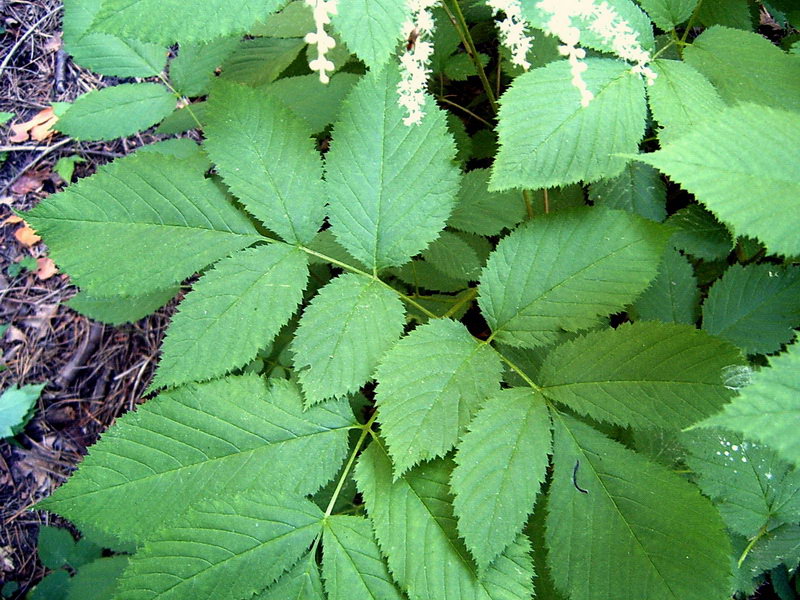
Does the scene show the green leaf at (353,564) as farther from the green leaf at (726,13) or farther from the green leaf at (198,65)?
the green leaf at (726,13)

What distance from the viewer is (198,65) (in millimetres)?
1862

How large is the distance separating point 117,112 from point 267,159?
83 cm

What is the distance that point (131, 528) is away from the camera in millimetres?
1233

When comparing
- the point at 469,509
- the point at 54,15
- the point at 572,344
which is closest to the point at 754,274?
the point at 572,344

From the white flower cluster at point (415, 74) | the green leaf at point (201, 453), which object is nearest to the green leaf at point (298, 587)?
the green leaf at point (201, 453)

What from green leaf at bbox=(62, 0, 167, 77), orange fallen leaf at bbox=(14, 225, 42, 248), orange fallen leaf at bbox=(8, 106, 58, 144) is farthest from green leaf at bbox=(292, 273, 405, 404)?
orange fallen leaf at bbox=(8, 106, 58, 144)

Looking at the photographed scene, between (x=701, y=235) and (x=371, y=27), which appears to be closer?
(x=371, y=27)

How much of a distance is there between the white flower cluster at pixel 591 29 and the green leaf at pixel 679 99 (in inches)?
1.3

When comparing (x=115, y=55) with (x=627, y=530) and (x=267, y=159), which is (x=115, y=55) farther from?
(x=627, y=530)

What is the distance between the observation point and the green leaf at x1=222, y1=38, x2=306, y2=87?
194 centimetres

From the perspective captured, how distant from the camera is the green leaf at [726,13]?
5.43 ft

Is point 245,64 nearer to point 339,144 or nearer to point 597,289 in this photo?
point 339,144

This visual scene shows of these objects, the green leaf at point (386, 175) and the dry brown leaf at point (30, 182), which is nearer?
the green leaf at point (386, 175)

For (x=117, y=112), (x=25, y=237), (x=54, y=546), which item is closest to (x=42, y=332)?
(x=25, y=237)
